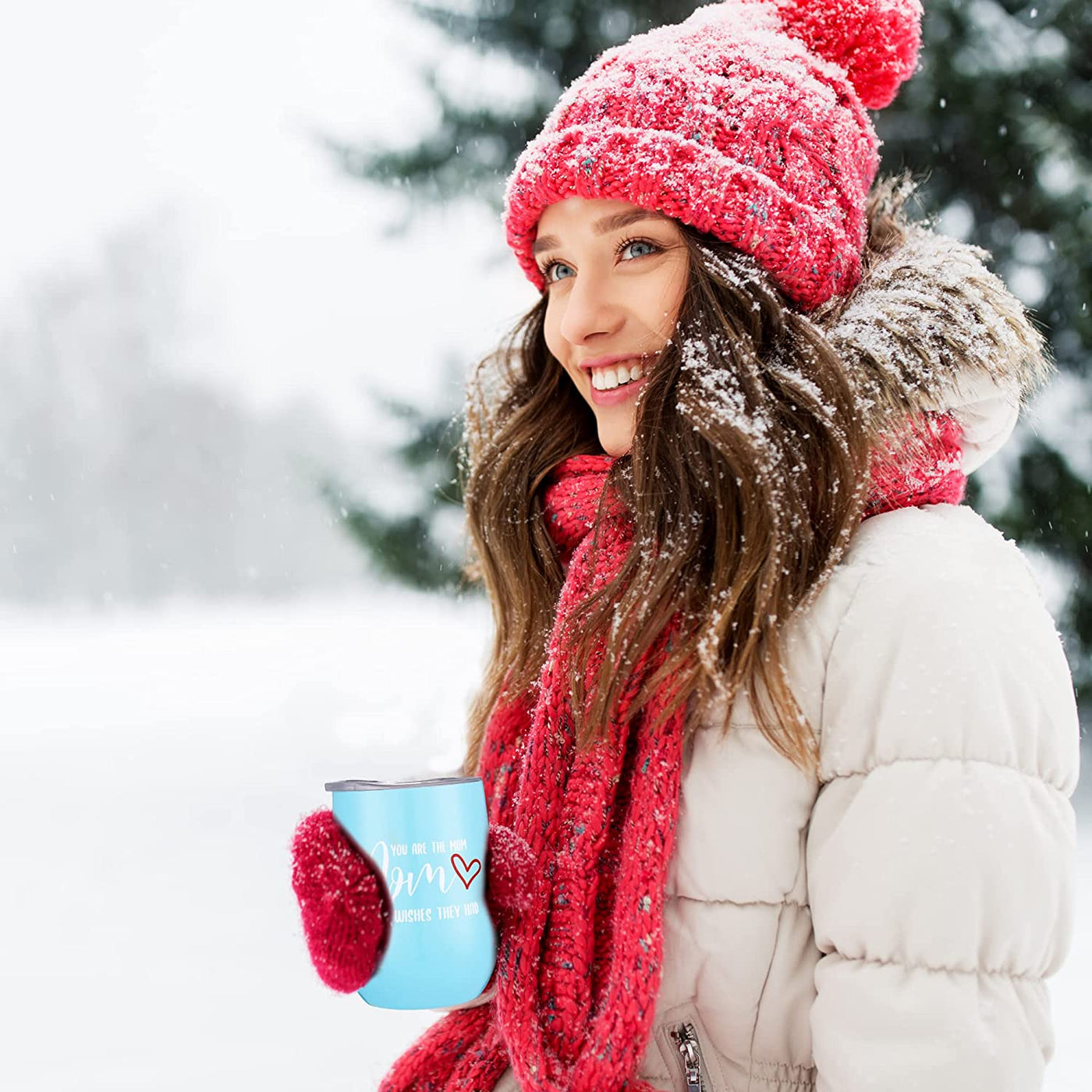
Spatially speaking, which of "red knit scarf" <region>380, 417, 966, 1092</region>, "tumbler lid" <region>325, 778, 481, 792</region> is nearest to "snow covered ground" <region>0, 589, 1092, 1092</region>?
"red knit scarf" <region>380, 417, 966, 1092</region>

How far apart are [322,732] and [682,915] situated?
3.05 metres

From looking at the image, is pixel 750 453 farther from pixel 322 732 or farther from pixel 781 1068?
pixel 322 732

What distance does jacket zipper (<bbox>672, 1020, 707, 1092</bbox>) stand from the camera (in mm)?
1036

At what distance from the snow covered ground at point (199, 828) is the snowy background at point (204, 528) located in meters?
0.01

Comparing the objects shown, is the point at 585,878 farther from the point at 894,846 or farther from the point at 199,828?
the point at 199,828

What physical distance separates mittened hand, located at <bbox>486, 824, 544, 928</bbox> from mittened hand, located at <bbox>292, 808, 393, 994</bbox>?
0.11 meters

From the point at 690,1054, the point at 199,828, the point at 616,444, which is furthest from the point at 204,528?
the point at 690,1054

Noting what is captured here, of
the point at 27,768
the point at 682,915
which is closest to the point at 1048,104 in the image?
the point at 682,915

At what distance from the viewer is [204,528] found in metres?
6.59

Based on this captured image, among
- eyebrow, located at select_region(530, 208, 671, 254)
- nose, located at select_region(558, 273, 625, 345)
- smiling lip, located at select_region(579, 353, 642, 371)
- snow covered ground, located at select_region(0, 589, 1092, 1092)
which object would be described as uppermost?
eyebrow, located at select_region(530, 208, 671, 254)

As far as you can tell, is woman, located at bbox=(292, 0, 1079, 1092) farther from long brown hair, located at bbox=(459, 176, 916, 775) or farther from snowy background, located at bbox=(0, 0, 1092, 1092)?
snowy background, located at bbox=(0, 0, 1092, 1092)

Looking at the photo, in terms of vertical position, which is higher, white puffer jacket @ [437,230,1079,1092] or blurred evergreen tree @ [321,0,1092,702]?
blurred evergreen tree @ [321,0,1092,702]

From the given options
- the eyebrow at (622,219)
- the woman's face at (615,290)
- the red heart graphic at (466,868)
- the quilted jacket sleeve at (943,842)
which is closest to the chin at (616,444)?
the woman's face at (615,290)

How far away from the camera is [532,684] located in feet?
4.23
